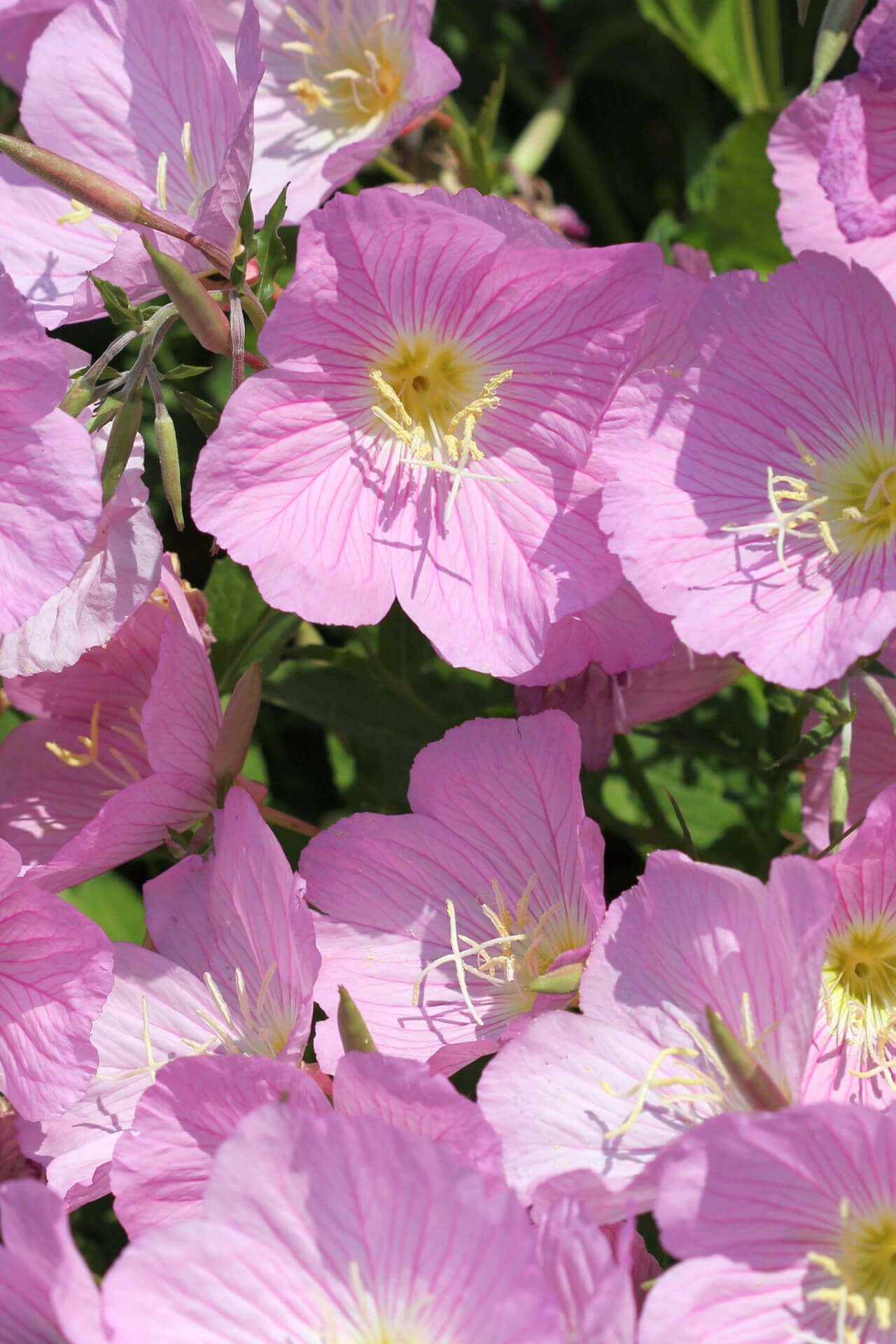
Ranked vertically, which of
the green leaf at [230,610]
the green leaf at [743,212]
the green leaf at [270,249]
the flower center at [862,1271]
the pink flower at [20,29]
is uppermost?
the pink flower at [20,29]

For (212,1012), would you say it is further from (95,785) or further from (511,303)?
(511,303)

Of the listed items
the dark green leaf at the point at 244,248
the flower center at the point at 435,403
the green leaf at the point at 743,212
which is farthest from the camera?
the green leaf at the point at 743,212

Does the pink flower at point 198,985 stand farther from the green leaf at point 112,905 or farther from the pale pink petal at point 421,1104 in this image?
the green leaf at point 112,905

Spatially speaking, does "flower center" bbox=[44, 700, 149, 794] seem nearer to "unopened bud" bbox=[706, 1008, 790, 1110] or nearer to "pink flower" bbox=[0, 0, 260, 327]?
"pink flower" bbox=[0, 0, 260, 327]

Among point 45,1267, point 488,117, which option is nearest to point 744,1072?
point 45,1267

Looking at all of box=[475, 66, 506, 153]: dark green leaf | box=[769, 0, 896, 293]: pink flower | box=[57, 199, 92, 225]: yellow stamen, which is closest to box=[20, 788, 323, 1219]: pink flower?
box=[57, 199, 92, 225]: yellow stamen

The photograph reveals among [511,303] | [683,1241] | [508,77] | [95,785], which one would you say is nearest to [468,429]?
[511,303]

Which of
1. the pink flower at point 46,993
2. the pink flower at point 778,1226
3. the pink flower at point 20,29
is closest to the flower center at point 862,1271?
the pink flower at point 778,1226
